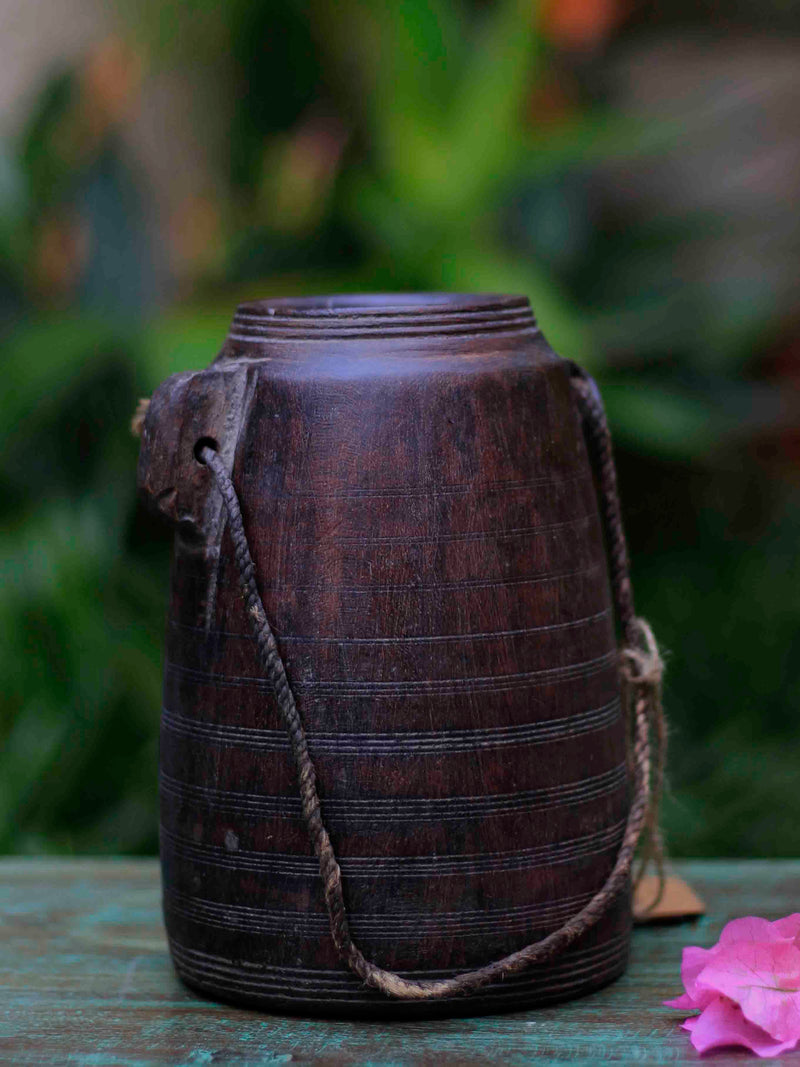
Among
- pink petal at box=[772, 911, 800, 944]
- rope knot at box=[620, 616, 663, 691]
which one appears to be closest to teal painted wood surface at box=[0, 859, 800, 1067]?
pink petal at box=[772, 911, 800, 944]

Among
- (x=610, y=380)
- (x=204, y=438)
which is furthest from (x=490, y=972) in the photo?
(x=610, y=380)

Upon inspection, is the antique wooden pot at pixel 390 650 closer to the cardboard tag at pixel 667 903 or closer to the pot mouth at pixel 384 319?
the pot mouth at pixel 384 319

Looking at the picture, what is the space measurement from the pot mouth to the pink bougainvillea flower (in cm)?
64

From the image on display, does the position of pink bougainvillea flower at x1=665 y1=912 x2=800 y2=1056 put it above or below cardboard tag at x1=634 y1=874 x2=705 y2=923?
above

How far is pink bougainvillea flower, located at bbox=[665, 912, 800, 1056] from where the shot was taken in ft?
4.81

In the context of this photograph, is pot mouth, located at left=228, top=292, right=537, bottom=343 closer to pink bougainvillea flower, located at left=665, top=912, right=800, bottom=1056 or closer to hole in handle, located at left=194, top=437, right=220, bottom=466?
hole in handle, located at left=194, top=437, right=220, bottom=466

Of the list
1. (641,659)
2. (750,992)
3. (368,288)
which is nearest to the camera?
(750,992)

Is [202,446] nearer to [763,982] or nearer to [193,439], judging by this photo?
[193,439]

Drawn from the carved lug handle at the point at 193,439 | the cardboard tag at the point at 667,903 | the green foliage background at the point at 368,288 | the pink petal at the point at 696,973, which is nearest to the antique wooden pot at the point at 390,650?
the carved lug handle at the point at 193,439

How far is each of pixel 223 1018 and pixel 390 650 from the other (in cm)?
41

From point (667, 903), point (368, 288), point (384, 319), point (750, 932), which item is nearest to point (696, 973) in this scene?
point (750, 932)

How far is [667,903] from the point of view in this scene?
1.90m

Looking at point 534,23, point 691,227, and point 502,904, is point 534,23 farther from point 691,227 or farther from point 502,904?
point 502,904

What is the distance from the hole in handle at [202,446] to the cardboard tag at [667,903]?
30.0 inches
